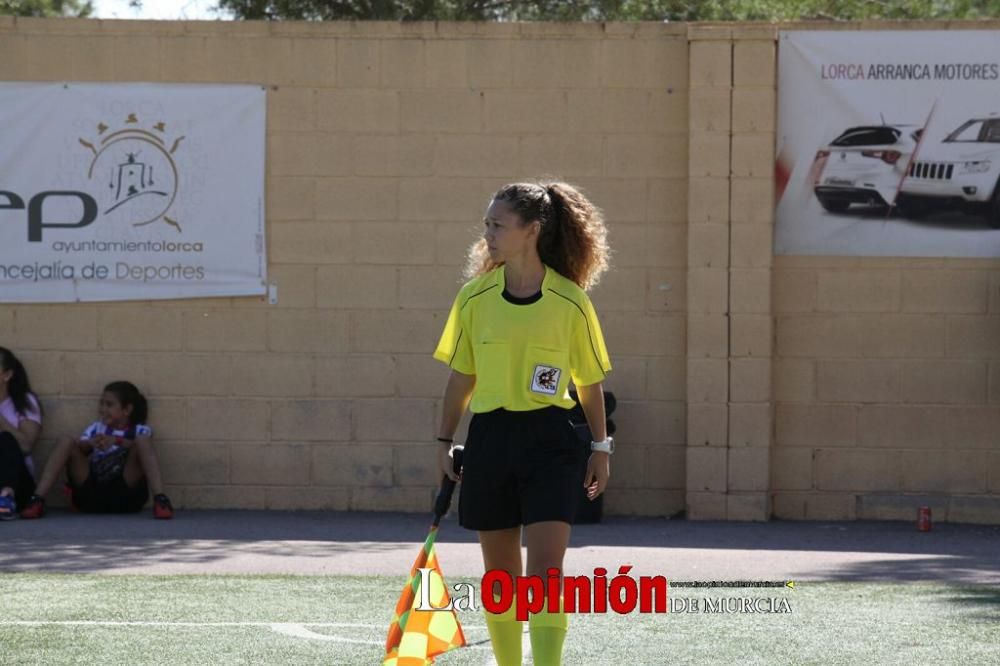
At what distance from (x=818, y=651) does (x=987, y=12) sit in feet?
44.8

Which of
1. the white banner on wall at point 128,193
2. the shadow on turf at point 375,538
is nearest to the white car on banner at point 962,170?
the shadow on turf at point 375,538

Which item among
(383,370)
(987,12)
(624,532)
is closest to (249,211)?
(383,370)

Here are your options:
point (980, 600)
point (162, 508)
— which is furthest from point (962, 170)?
point (162, 508)

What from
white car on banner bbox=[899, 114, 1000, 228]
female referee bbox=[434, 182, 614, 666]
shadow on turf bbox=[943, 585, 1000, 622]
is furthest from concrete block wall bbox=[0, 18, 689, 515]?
female referee bbox=[434, 182, 614, 666]

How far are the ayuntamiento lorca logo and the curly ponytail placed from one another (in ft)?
19.9

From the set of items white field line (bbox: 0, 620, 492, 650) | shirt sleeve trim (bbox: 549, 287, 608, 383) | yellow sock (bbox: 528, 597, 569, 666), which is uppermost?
shirt sleeve trim (bbox: 549, 287, 608, 383)

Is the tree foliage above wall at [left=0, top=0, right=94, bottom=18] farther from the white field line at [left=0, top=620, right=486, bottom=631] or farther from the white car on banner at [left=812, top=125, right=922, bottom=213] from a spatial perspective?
the white field line at [left=0, top=620, right=486, bottom=631]

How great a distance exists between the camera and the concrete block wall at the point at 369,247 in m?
11.1

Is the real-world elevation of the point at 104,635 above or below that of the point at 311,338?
below

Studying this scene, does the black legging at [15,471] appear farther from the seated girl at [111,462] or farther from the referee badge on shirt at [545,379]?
the referee badge on shirt at [545,379]

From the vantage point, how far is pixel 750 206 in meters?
10.9

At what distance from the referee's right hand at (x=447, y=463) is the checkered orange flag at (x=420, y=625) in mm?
195

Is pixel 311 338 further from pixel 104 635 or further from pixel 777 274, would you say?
pixel 104 635

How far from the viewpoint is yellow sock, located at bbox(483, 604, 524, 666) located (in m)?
5.43
